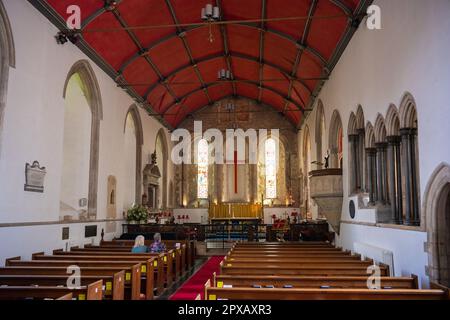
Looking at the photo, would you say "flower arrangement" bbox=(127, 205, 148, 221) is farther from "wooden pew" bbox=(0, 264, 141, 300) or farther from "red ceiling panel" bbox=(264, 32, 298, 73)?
"wooden pew" bbox=(0, 264, 141, 300)

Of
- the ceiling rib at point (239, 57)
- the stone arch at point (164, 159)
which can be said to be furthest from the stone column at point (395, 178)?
the stone arch at point (164, 159)

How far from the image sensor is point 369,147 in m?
9.00

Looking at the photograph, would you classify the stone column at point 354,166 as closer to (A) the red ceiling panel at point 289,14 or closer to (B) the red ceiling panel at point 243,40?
(A) the red ceiling panel at point 289,14

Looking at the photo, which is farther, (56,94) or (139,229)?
(139,229)

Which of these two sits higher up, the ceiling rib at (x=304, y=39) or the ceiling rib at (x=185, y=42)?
the ceiling rib at (x=185, y=42)

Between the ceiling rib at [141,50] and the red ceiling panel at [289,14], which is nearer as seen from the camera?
the ceiling rib at [141,50]

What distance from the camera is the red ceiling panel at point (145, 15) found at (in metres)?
10.5

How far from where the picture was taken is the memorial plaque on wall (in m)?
8.08

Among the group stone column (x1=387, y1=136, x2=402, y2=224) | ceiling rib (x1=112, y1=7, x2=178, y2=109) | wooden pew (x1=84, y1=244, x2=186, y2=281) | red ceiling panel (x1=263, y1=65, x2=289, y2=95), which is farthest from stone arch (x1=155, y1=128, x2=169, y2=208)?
stone column (x1=387, y1=136, x2=402, y2=224)

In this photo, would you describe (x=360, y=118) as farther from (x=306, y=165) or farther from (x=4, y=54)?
(x=306, y=165)

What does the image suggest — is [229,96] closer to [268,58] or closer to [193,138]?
[193,138]

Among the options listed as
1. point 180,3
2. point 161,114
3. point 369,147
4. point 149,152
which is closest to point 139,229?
point 149,152

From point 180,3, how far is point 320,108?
19.8 feet

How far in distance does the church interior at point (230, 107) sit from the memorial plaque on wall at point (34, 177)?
0.05m
